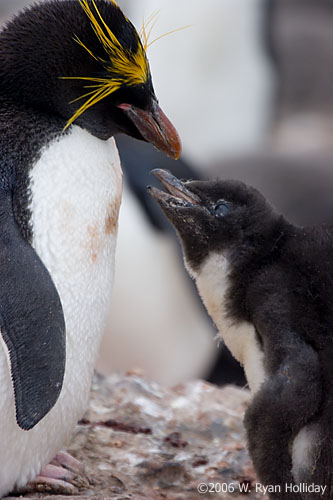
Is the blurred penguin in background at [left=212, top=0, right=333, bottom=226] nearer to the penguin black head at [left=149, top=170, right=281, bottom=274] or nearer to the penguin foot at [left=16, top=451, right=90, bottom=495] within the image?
the penguin black head at [left=149, top=170, right=281, bottom=274]

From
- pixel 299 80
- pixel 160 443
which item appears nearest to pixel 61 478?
pixel 160 443

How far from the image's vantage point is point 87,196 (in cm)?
226

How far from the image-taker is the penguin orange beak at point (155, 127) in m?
2.28

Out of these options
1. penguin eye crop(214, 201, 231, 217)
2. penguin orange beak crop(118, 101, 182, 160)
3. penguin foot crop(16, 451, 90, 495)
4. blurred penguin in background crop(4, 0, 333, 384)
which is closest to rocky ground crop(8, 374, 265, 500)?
penguin foot crop(16, 451, 90, 495)

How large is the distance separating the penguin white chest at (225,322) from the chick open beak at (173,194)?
167 mm

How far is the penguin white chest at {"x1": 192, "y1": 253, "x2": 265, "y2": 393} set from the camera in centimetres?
246

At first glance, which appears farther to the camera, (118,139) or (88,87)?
(118,139)

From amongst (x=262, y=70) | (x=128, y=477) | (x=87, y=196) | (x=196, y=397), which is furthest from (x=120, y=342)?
(x=262, y=70)

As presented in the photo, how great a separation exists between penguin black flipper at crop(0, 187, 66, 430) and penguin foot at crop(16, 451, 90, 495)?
15.6 inches

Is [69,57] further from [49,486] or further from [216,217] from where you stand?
[49,486]

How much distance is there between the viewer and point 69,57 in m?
2.18

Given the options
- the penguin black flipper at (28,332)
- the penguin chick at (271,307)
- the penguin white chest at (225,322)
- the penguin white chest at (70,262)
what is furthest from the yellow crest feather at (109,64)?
the penguin white chest at (225,322)

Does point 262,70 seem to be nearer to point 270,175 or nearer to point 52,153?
point 270,175

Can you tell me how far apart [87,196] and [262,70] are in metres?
5.20
